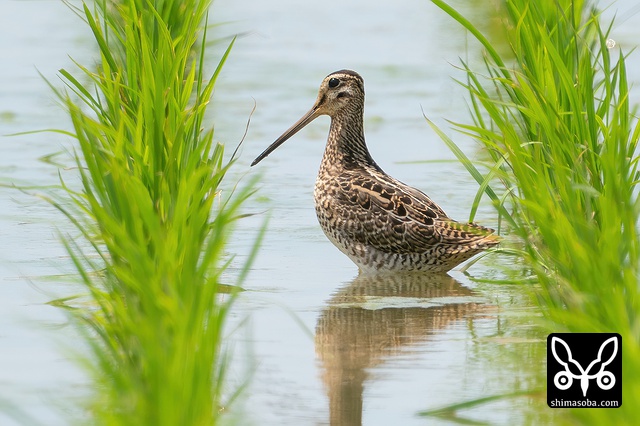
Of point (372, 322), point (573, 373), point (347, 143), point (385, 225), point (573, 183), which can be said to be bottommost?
point (573, 373)

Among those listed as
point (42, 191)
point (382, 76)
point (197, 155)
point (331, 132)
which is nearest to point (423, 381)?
point (197, 155)

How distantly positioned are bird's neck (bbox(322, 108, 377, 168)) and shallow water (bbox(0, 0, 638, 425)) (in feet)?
1.71

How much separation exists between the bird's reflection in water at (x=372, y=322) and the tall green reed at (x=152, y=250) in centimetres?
56

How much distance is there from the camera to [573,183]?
5156 millimetres

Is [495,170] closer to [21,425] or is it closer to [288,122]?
[21,425]

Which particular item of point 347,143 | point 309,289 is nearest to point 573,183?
point 309,289

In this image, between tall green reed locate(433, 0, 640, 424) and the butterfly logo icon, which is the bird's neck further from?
the butterfly logo icon

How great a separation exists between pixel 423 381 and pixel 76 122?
1708 mm

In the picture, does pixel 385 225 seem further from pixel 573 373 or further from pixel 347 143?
pixel 573 373

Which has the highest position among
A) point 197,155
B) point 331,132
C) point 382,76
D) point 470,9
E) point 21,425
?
point 470,9

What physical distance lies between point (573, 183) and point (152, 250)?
1.60m

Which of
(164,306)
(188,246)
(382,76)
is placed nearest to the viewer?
(164,306)

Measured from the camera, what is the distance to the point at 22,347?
5.91 m

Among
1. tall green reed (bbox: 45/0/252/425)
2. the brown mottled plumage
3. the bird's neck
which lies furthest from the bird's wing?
tall green reed (bbox: 45/0/252/425)
